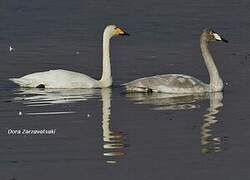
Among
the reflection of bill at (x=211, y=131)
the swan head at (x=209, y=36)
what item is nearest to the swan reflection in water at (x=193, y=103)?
the reflection of bill at (x=211, y=131)

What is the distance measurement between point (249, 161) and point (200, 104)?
4.95 meters

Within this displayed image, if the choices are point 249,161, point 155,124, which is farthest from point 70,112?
point 249,161

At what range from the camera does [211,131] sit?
14.0 m

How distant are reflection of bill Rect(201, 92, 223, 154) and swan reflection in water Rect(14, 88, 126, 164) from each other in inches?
38.2

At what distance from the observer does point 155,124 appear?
14.6 metres

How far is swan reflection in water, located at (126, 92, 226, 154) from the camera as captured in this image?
13.7 metres

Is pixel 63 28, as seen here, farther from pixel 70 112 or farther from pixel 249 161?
pixel 249 161

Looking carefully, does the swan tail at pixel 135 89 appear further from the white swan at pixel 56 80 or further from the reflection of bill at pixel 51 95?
the white swan at pixel 56 80

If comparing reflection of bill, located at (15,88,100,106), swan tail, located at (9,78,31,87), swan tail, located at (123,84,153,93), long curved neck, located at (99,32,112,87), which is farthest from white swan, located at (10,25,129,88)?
swan tail, located at (123,84,153,93)

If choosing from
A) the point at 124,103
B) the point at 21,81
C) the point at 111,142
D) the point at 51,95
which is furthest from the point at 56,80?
the point at 111,142

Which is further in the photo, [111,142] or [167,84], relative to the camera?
[167,84]

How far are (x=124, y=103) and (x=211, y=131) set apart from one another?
3054 mm

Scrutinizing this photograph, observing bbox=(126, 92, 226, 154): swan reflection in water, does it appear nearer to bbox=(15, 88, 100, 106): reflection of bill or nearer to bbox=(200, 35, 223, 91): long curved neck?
bbox=(200, 35, 223, 91): long curved neck

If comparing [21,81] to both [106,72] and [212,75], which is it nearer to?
[106,72]
